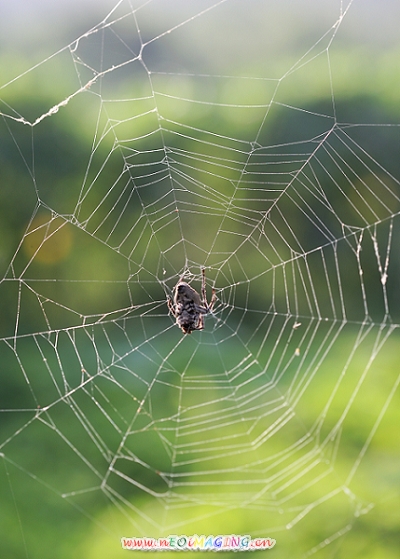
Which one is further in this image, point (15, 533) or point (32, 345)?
point (32, 345)

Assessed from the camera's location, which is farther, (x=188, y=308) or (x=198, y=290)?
(x=198, y=290)

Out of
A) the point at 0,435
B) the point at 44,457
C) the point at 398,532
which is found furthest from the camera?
the point at 0,435

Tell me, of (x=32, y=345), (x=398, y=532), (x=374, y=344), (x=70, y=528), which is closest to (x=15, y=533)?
(x=70, y=528)

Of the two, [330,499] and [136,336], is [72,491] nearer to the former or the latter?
[330,499]

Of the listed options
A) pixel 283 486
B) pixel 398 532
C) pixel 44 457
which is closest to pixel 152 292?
pixel 44 457

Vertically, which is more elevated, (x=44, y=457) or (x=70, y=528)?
(x=44, y=457)

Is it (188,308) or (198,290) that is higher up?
(198,290)

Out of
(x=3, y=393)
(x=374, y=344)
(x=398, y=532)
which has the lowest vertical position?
(x=398, y=532)

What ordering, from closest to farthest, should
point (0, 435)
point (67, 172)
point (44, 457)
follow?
1. point (44, 457)
2. point (0, 435)
3. point (67, 172)
